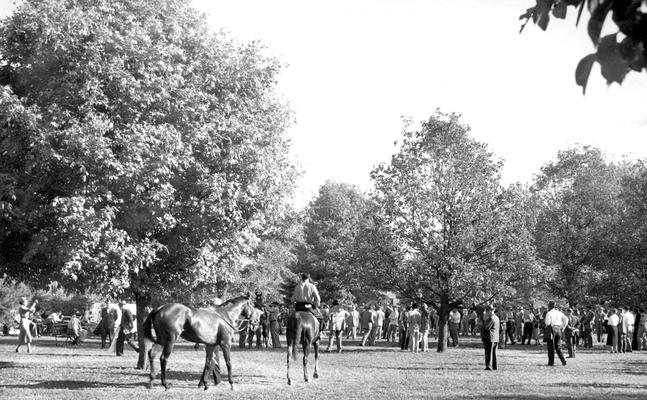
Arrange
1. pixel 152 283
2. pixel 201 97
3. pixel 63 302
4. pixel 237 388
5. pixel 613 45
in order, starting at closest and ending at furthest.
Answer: pixel 613 45 < pixel 237 388 < pixel 201 97 < pixel 152 283 < pixel 63 302

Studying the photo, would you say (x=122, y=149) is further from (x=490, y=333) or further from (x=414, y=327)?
(x=414, y=327)

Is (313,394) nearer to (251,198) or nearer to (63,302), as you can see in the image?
(251,198)

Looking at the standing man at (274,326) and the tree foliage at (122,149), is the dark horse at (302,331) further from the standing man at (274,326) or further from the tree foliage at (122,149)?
the standing man at (274,326)

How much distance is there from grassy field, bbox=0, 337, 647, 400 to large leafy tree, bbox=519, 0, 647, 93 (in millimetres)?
12483

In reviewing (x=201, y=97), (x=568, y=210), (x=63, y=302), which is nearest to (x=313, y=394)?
(x=201, y=97)

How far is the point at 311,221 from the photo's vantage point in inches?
3174

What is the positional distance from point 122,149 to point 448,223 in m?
17.1

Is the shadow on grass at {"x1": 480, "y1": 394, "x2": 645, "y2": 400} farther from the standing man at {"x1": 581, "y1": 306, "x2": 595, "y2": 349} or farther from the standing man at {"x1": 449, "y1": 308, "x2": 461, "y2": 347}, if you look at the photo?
the standing man at {"x1": 581, "y1": 306, "x2": 595, "y2": 349}

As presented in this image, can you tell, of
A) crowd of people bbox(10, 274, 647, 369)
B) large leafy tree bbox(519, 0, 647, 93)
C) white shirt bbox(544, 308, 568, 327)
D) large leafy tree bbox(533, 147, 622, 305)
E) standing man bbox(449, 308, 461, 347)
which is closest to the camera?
large leafy tree bbox(519, 0, 647, 93)

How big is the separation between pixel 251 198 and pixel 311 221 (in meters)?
58.4

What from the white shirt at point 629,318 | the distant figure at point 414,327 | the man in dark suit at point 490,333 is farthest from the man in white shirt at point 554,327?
the white shirt at point 629,318

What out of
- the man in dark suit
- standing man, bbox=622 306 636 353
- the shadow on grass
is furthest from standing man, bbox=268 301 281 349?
the shadow on grass

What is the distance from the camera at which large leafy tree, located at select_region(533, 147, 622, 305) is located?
49.8 meters

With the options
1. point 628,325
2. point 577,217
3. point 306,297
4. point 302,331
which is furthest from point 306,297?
point 577,217
